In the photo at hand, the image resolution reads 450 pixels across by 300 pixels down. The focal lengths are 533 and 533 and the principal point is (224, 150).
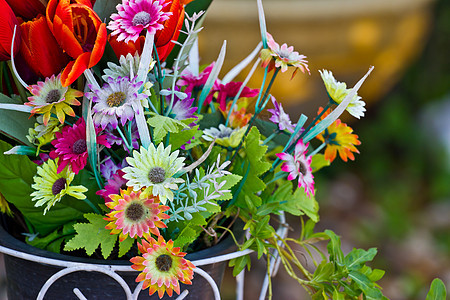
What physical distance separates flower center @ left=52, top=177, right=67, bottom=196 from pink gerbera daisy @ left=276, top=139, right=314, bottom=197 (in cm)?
17

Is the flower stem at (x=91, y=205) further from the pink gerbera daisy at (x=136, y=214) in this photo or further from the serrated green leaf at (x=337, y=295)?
the serrated green leaf at (x=337, y=295)

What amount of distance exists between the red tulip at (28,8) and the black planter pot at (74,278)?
18 cm

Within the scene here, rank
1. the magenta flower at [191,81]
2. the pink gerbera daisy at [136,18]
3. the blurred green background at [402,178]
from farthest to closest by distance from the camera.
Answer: the blurred green background at [402,178], the magenta flower at [191,81], the pink gerbera daisy at [136,18]

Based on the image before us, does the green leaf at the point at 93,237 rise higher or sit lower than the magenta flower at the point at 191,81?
lower

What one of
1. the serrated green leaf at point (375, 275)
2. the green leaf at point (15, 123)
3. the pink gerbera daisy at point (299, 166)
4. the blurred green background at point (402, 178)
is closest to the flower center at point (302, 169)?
the pink gerbera daisy at point (299, 166)

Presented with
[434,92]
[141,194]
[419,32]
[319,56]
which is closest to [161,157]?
[141,194]

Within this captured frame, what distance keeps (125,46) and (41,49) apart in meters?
0.06

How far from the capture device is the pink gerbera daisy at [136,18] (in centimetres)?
37

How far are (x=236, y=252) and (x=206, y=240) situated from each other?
0.03 metres

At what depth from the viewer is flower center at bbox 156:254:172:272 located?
14.9 inches

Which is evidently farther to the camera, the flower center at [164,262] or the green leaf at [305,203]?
the green leaf at [305,203]

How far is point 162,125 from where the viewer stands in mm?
387

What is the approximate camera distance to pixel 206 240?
0.46m

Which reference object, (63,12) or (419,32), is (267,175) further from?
(419,32)
